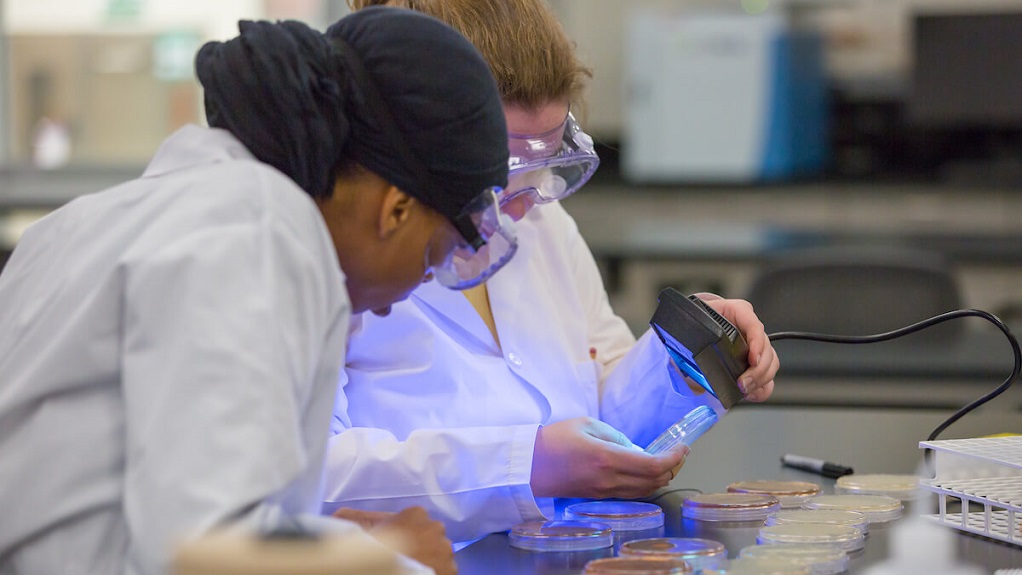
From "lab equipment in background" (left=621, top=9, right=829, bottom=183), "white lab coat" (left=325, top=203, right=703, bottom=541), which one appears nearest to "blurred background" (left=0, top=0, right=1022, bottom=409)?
"lab equipment in background" (left=621, top=9, right=829, bottom=183)

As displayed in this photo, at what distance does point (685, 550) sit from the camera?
1.06 meters

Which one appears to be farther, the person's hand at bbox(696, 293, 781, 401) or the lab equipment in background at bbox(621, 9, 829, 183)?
the lab equipment in background at bbox(621, 9, 829, 183)

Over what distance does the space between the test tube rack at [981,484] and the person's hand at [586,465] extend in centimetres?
31

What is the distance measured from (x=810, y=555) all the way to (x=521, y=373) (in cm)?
63

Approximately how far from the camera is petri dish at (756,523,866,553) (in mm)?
1076

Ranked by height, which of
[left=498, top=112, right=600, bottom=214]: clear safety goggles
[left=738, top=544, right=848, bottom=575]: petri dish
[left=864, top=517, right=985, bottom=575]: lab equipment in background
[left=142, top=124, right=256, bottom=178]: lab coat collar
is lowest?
[left=738, top=544, right=848, bottom=575]: petri dish

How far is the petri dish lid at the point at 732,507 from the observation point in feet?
4.04

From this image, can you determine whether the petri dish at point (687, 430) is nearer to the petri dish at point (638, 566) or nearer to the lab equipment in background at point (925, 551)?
the petri dish at point (638, 566)

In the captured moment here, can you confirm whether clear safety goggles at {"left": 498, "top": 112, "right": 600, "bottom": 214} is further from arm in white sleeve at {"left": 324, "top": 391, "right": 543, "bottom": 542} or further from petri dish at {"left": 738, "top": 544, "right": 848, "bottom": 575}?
petri dish at {"left": 738, "top": 544, "right": 848, "bottom": 575}

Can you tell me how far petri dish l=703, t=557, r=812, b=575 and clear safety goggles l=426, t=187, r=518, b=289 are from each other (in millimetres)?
360

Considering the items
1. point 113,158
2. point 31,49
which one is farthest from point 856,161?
point 31,49

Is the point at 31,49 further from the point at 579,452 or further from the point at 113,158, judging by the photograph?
the point at 579,452

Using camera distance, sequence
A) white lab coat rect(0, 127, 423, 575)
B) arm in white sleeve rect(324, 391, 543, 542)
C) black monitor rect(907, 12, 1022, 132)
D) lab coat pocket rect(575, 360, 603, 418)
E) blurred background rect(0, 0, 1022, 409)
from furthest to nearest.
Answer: black monitor rect(907, 12, 1022, 132)
blurred background rect(0, 0, 1022, 409)
lab coat pocket rect(575, 360, 603, 418)
arm in white sleeve rect(324, 391, 543, 542)
white lab coat rect(0, 127, 423, 575)

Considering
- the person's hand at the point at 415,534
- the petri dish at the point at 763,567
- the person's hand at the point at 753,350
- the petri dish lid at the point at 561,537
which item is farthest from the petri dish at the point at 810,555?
the person's hand at the point at 753,350
